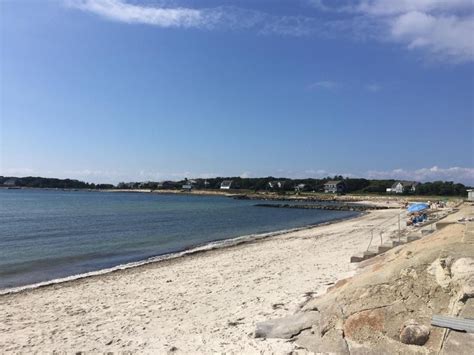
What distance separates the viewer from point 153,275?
16.5 m

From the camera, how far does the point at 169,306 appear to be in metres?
11.4

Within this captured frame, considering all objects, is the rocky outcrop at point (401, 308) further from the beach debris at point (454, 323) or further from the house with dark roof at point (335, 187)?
the house with dark roof at point (335, 187)

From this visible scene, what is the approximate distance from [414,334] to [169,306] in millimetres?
6981

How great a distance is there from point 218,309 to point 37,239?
2353 cm

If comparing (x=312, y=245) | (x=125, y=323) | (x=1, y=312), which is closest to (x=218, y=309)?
(x=125, y=323)

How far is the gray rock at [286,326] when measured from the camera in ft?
25.1

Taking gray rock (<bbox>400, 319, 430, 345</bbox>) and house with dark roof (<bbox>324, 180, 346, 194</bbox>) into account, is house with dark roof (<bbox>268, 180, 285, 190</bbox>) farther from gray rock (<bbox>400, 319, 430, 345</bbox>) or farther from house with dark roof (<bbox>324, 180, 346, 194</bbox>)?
gray rock (<bbox>400, 319, 430, 345</bbox>)

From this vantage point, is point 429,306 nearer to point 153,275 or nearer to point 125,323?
point 125,323

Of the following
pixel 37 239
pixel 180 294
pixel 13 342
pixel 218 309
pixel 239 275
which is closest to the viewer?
pixel 13 342

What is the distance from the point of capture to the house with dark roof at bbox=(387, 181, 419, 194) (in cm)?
14665

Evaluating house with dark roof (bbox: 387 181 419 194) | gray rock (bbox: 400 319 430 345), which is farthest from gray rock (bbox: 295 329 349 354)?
house with dark roof (bbox: 387 181 419 194)

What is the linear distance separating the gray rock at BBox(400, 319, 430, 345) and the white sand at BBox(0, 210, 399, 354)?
76.1 inches

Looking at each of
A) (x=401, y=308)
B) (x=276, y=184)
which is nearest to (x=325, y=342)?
(x=401, y=308)

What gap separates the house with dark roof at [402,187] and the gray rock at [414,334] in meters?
148
